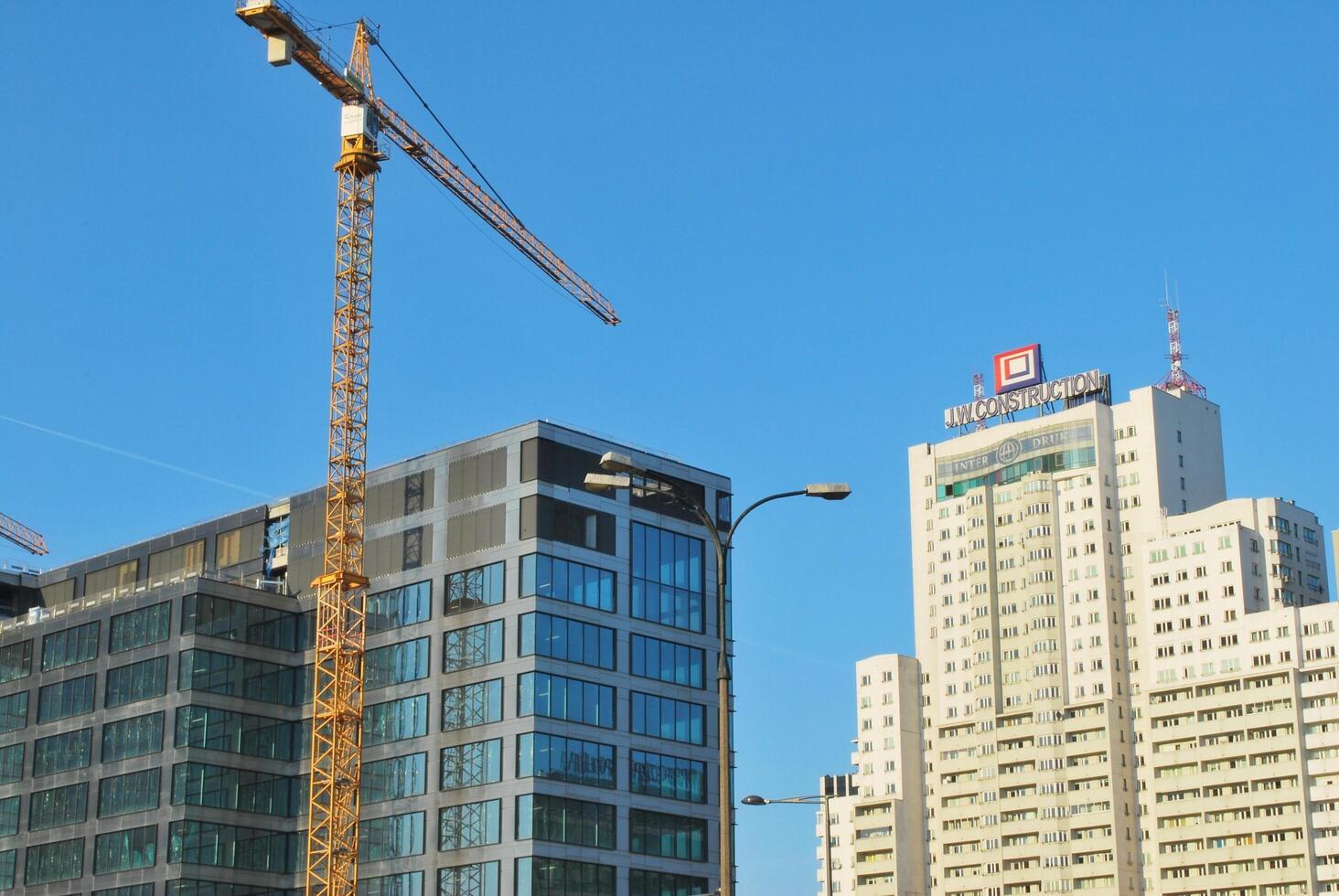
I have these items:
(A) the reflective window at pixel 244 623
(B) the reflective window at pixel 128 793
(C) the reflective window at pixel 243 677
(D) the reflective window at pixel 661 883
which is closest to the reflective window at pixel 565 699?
(D) the reflective window at pixel 661 883

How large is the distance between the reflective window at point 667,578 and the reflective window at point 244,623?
25.9 meters

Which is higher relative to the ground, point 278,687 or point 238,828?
point 278,687

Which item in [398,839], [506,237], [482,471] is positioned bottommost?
[398,839]

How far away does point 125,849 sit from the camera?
132125 millimetres

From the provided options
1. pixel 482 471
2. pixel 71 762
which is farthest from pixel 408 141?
pixel 71 762

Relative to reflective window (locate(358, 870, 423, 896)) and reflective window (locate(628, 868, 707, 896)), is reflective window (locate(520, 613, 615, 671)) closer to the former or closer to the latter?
reflective window (locate(628, 868, 707, 896))

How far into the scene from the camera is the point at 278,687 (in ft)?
455

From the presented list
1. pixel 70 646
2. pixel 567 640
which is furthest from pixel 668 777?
pixel 70 646

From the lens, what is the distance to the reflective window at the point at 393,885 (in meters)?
126

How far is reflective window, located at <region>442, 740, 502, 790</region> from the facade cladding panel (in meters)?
0.12

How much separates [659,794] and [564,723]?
878 cm

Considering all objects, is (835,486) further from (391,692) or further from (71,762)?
(71,762)

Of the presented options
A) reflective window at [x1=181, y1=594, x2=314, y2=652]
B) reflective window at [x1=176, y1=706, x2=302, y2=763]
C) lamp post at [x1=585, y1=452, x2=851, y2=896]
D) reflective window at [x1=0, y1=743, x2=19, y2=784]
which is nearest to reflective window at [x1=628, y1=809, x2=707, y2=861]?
reflective window at [x1=176, y1=706, x2=302, y2=763]

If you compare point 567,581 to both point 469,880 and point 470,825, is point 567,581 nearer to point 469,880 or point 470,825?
point 470,825
